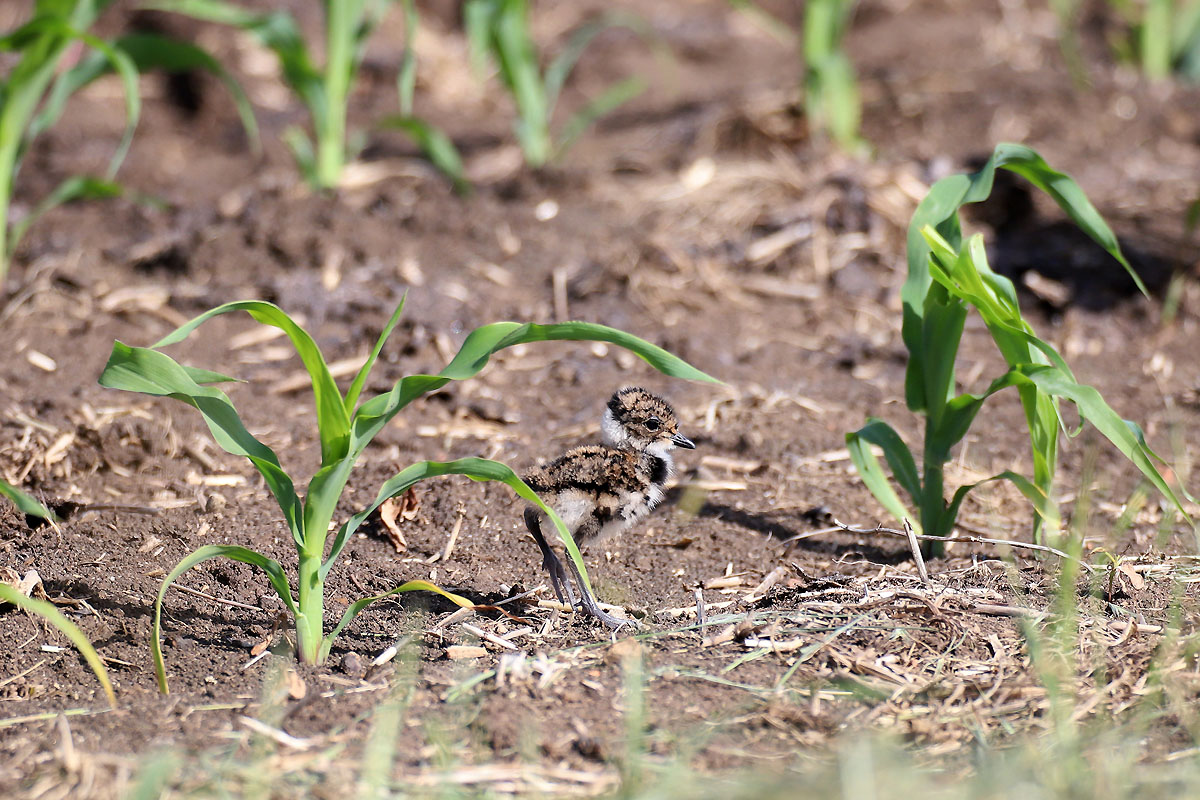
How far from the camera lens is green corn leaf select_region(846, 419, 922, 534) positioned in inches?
144

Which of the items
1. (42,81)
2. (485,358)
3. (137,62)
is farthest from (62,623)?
(137,62)

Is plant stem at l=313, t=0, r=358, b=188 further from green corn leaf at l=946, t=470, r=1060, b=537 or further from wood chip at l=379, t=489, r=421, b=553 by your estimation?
green corn leaf at l=946, t=470, r=1060, b=537

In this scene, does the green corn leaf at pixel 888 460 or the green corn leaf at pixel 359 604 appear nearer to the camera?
the green corn leaf at pixel 359 604

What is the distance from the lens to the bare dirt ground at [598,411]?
290 cm

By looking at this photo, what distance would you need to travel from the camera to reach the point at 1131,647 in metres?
3.11

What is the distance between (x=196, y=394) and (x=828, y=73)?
473 cm

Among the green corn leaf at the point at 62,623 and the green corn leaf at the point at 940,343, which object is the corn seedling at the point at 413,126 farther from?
the green corn leaf at the point at 62,623

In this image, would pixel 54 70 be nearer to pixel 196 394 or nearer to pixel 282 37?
pixel 282 37

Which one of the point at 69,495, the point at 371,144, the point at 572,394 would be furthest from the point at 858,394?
the point at 371,144

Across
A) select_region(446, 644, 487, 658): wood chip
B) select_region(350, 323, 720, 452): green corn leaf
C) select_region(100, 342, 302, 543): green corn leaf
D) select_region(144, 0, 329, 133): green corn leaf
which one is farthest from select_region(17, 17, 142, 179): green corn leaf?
select_region(446, 644, 487, 658): wood chip

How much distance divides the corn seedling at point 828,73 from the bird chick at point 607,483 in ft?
11.2

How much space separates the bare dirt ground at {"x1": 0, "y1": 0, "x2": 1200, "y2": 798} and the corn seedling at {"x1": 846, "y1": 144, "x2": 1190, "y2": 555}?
28cm

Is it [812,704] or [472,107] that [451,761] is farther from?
[472,107]

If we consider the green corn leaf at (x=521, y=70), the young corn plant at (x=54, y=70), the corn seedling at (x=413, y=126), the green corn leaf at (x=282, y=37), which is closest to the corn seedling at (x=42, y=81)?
the young corn plant at (x=54, y=70)
